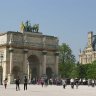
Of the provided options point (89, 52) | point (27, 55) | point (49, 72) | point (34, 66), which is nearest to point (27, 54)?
point (27, 55)

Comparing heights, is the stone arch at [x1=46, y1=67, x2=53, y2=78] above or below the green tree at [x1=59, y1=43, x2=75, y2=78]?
below

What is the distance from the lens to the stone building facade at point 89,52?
13896 cm

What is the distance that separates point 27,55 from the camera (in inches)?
2763

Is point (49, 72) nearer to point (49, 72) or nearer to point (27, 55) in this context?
point (49, 72)

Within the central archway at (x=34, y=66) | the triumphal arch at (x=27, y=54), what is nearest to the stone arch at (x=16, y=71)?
the triumphal arch at (x=27, y=54)

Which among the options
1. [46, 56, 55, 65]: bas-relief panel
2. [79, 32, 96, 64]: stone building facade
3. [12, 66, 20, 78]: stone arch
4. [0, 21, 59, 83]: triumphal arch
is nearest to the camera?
[0, 21, 59, 83]: triumphal arch

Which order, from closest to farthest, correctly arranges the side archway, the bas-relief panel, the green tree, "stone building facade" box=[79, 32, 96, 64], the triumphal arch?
the triumphal arch
the bas-relief panel
the side archway
the green tree
"stone building facade" box=[79, 32, 96, 64]

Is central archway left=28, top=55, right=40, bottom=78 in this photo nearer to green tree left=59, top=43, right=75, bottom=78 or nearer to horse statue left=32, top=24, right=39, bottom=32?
horse statue left=32, top=24, right=39, bottom=32

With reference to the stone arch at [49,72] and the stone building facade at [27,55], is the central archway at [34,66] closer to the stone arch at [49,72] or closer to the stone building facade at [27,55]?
the stone building facade at [27,55]

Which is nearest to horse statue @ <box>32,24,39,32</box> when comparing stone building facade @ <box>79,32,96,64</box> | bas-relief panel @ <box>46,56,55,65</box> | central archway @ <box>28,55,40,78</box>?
central archway @ <box>28,55,40,78</box>

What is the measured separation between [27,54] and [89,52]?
242ft

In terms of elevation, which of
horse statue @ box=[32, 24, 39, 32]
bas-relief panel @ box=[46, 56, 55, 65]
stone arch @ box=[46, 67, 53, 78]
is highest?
horse statue @ box=[32, 24, 39, 32]

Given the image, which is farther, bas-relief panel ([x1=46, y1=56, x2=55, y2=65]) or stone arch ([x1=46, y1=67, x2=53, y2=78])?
stone arch ([x1=46, y1=67, x2=53, y2=78])

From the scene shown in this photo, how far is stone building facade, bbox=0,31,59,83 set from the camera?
222 ft
